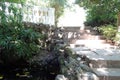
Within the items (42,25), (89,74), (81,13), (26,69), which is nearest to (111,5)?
(42,25)

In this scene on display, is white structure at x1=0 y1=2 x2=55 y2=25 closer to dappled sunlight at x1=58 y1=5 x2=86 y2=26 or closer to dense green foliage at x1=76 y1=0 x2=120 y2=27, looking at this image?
dense green foliage at x1=76 y1=0 x2=120 y2=27

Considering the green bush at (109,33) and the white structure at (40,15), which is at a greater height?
the white structure at (40,15)

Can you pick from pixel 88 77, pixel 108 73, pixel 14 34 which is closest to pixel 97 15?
pixel 14 34

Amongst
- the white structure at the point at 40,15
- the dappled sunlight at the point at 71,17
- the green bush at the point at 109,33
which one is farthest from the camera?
the dappled sunlight at the point at 71,17

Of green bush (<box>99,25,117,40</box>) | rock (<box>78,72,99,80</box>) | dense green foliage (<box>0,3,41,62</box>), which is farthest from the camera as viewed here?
green bush (<box>99,25,117,40</box>)

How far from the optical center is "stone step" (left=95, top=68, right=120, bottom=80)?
5117 mm

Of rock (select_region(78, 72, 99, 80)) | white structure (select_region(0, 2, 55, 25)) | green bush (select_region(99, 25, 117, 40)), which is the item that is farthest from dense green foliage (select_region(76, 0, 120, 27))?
rock (select_region(78, 72, 99, 80))

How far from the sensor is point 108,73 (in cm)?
537

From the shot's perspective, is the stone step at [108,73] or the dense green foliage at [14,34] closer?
the stone step at [108,73]

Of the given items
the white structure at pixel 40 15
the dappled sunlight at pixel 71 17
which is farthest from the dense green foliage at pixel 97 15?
the dappled sunlight at pixel 71 17

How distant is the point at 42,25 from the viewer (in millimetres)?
9961

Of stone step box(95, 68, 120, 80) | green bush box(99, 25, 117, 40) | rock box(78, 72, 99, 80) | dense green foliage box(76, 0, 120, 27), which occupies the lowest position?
stone step box(95, 68, 120, 80)

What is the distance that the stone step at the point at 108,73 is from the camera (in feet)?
16.8

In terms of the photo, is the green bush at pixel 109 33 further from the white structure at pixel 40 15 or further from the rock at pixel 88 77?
the rock at pixel 88 77
